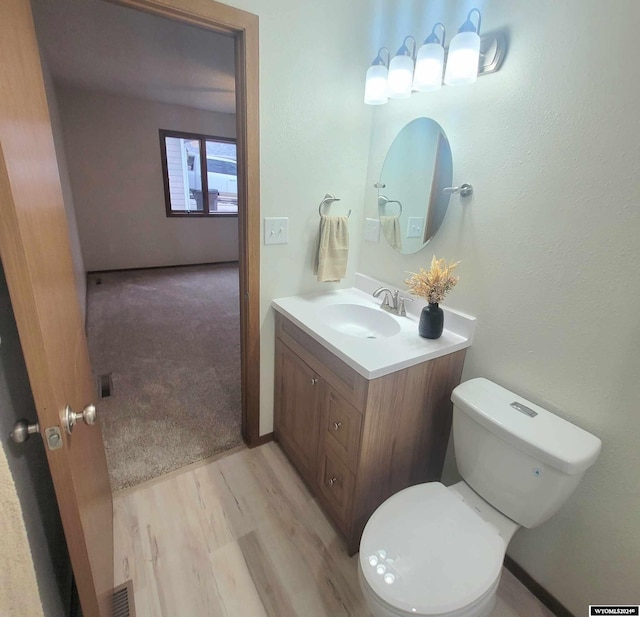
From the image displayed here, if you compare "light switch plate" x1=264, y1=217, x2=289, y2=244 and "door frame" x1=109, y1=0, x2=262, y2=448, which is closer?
"door frame" x1=109, y1=0, x2=262, y2=448

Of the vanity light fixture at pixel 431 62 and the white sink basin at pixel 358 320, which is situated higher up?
the vanity light fixture at pixel 431 62

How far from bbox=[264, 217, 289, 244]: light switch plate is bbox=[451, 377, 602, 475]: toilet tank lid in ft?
3.38

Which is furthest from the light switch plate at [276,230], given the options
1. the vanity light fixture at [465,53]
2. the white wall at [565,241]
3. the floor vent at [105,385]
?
the floor vent at [105,385]

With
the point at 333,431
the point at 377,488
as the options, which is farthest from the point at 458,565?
the point at 333,431

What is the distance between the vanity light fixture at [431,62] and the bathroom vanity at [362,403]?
938 millimetres

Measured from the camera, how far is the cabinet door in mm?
1575

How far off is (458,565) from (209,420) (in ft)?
5.19

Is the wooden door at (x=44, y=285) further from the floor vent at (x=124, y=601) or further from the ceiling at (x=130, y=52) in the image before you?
the ceiling at (x=130, y=52)

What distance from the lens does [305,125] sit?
1.58 meters

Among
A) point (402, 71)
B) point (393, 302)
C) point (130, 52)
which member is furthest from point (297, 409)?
point (130, 52)

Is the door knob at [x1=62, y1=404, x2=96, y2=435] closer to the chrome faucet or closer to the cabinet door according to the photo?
the cabinet door

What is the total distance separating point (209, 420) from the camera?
2.15m

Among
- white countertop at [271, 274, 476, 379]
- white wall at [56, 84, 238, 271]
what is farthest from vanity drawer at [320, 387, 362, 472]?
white wall at [56, 84, 238, 271]

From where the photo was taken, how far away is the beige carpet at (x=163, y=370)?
1.92 metres
